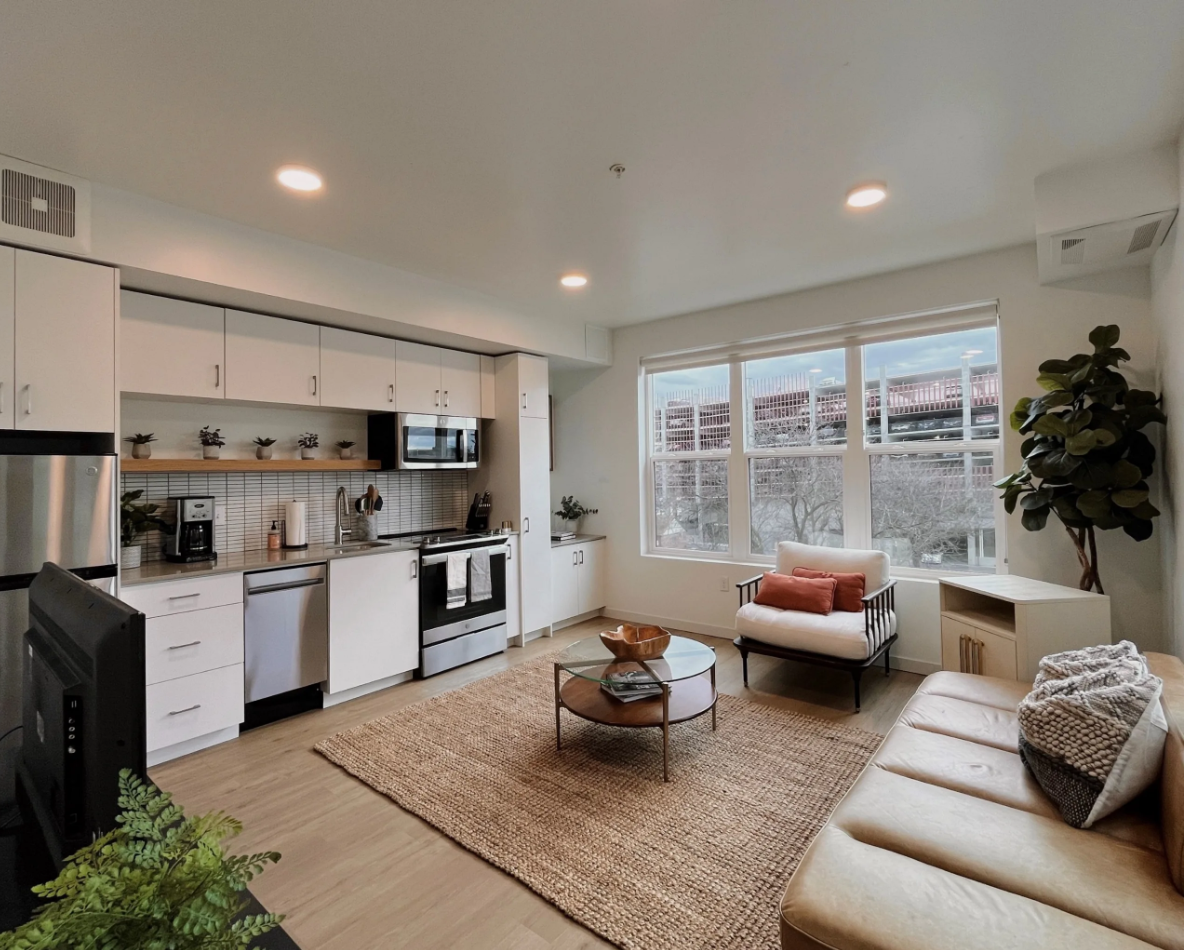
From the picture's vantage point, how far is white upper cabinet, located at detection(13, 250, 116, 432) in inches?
94.7

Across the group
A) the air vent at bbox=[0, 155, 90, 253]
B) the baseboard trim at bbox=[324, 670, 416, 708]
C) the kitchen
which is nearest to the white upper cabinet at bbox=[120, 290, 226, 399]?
the kitchen

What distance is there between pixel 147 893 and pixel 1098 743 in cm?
205

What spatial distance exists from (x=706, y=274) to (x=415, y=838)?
3426 millimetres

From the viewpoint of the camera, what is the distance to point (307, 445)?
388 cm

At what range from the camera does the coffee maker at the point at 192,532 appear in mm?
3221

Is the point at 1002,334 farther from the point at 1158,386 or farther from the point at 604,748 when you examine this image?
the point at 604,748

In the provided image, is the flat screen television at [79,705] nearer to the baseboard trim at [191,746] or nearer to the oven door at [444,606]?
the baseboard trim at [191,746]

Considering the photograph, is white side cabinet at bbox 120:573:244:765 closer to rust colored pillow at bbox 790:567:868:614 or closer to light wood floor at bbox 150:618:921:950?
light wood floor at bbox 150:618:921:950

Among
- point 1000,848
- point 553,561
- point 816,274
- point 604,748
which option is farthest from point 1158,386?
point 553,561

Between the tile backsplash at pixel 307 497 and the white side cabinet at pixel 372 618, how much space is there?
0.65 metres

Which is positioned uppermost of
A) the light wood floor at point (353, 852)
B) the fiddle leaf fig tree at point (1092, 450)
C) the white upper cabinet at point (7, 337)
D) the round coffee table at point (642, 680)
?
the white upper cabinet at point (7, 337)

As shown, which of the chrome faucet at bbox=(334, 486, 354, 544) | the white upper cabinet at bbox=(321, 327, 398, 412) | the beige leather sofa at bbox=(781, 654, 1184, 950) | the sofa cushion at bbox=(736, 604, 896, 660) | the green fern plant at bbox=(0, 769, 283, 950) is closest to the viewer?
the green fern plant at bbox=(0, 769, 283, 950)

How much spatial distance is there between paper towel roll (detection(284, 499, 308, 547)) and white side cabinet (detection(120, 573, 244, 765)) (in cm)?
65

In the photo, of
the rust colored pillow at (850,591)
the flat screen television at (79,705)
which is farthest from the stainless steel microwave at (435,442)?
the flat screen television at (79,705)
